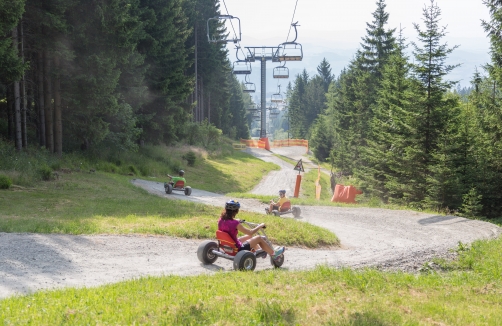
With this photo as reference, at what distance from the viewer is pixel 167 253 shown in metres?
11.4

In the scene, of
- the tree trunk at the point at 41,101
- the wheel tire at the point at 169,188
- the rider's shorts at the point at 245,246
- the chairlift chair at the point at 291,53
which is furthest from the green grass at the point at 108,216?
the chairlift chair at the point at 291,53

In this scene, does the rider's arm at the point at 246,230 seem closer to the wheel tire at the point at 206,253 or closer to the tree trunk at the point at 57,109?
the wheel tire at the point at 206,253

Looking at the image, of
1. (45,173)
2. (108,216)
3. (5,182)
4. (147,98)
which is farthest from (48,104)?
(108,216)

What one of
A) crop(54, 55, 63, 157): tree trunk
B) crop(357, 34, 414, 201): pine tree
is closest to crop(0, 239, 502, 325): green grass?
crop(357, 34, 414, 201): pine tree

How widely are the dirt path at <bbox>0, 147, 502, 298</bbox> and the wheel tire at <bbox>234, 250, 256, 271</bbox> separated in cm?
52

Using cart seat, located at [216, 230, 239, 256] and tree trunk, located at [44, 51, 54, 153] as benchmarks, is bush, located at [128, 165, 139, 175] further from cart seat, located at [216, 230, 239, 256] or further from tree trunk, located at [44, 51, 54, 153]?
cart seat, located at [216, 230, 239, 256]

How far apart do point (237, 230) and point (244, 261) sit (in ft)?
2.78

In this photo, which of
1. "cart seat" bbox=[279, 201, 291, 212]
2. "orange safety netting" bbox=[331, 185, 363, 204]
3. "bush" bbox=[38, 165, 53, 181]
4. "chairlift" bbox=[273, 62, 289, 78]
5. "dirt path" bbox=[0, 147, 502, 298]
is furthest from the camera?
"chairlift" bbox=[273, 62, 289, 78]

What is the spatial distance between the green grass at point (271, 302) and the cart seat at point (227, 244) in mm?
1308

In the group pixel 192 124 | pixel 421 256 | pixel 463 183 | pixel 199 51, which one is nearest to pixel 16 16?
pixel 421 256

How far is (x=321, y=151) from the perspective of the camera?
81.9 metres

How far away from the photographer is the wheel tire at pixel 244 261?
32.3ft

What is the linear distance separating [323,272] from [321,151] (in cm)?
7384

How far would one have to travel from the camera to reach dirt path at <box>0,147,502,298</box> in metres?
8.93
